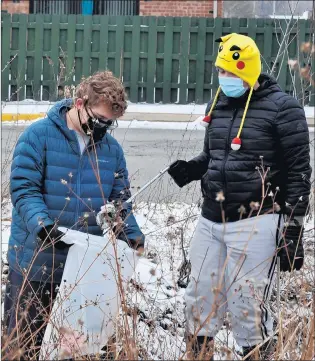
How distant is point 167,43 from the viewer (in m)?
16.4

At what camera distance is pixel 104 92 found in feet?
10.7

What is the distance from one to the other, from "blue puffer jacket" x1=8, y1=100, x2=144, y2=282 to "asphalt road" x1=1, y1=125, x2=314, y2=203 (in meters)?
2.16

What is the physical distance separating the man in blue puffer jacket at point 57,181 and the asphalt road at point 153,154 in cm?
216

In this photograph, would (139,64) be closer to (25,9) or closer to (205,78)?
(205,78)

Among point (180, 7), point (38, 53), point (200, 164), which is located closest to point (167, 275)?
point (200, 164)

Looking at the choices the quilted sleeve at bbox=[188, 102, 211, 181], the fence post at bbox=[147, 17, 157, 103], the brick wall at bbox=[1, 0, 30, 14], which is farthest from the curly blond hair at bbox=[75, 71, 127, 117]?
the brick wall at bbox=[1, 0, 30, 14]

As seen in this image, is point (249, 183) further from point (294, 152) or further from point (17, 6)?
point (17, 6)

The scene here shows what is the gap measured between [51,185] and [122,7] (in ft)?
54.8

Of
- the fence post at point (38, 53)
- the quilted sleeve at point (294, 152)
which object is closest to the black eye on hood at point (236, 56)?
the quilted sleeve at point (294, 152)

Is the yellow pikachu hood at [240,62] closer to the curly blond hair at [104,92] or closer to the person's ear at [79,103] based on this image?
the curly blond hair at [104,92]

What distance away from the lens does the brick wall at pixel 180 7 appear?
18484mm

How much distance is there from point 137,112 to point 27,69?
3494mm

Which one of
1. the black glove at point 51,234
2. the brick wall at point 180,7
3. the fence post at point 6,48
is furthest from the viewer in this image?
the brick wall at point 180,7

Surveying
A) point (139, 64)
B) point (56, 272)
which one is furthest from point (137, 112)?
point (56, 272)
